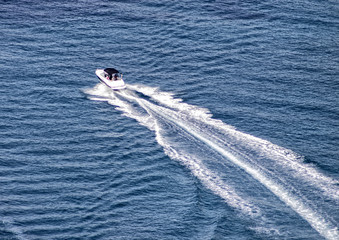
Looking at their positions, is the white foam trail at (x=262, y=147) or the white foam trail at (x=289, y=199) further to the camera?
the white foam trail at (x=262, y=147)

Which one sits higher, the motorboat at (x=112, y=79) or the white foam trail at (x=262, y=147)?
the motorboat at (x=112, y=79)

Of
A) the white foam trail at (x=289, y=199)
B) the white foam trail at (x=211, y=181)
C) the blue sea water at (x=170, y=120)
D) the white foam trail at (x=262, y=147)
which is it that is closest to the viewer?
the white foam trail at (x=289, y=199)

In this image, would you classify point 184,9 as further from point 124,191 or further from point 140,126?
point 124,191

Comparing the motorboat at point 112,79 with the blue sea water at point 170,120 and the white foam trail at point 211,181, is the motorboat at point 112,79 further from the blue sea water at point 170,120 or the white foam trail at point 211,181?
the white foam trail at point 211,181

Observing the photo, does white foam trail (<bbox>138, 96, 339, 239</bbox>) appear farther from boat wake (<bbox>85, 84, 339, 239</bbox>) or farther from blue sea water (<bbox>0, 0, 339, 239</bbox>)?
blue sea water (<bbox>0, 0, 339, 239</bbox>)

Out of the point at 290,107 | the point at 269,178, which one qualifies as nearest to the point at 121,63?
the point at 290,107

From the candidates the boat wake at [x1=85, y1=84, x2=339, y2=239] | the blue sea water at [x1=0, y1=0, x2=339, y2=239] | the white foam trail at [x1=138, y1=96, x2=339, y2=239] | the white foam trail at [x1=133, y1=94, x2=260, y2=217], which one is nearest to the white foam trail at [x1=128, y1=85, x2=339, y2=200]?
the boat wake at [x1=85, y1=84, x2=339, y2=239]

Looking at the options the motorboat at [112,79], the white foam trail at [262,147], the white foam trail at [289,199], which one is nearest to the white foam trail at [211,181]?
the white foam trail at [289,199]
